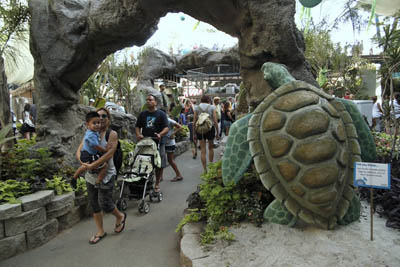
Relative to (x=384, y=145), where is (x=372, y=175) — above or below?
above

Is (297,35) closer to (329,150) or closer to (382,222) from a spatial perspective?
(329,150)

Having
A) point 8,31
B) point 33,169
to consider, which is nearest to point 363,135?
point 33,169

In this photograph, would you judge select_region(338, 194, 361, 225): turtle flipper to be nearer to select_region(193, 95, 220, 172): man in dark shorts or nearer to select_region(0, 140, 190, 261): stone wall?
select_region(193, 95, 220, 172): man in dark shorts

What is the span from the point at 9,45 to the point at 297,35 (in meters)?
4.59

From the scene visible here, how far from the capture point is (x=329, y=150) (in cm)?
199

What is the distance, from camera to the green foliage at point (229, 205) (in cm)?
234

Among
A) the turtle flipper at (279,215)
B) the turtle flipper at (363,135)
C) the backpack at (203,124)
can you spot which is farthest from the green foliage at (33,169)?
the turtle flipper at (363,135)

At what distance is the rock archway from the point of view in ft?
10.8

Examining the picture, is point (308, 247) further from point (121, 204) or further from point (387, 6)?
point (387, 6)

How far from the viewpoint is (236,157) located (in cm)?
231

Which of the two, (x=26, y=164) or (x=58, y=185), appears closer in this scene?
(x=58, y=185)

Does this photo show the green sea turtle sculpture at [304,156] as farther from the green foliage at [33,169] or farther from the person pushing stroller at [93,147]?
the green foliage at [33,169]

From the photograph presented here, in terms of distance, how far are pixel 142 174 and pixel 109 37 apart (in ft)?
7.79

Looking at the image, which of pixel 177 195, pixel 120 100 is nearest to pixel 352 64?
pixel 120 100
